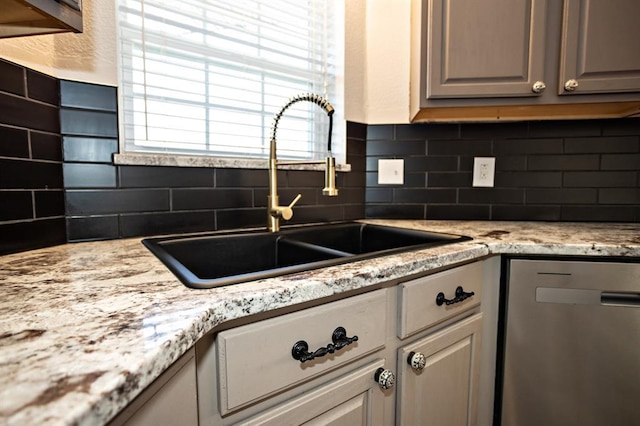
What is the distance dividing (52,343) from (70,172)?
77 cm

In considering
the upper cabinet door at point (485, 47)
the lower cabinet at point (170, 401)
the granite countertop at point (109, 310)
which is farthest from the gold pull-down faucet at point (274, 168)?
the lower cabinet at point (170, 401)

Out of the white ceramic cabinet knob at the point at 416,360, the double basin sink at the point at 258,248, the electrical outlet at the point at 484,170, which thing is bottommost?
the white ceramic cabinet knob at the point at 416,360

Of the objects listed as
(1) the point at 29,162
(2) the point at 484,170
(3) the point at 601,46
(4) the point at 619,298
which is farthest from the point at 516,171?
(1) the point at 29,162

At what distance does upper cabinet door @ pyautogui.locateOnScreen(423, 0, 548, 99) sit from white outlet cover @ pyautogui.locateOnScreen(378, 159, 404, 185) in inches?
15.7

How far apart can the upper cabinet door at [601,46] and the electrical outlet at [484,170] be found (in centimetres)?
41

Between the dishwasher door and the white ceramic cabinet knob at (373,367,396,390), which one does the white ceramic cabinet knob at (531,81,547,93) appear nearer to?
the dishwasher door

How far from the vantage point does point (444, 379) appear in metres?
0.91

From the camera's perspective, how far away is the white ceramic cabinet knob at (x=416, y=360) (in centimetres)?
80

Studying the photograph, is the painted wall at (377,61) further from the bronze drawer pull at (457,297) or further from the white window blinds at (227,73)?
the bronze drawer pull at (457,297)

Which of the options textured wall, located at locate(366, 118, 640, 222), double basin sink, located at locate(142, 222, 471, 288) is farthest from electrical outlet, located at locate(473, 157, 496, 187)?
double basin sink, located at locate(142, 222, 471, 288)

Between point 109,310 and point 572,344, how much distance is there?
3.86 ft

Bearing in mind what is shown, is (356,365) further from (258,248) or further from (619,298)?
(619,298)

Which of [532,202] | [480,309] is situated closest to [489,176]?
[532,202]

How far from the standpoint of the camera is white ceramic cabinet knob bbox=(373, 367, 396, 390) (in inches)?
29.2
